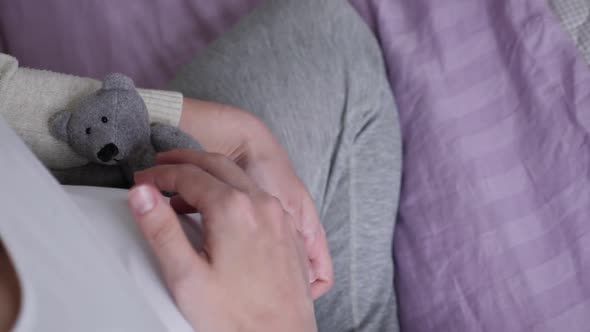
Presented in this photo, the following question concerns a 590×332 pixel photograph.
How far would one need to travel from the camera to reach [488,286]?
2.54 feet

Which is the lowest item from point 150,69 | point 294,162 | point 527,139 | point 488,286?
point 488,286

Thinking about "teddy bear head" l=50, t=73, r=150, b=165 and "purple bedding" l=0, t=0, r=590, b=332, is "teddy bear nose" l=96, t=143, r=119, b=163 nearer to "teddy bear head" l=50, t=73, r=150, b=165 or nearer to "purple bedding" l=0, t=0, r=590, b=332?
"teddy bear head" l=50, t=73, r=150, b=165

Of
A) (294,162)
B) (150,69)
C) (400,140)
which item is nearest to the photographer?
(294,162)

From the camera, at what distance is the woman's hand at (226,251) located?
1.39 ft

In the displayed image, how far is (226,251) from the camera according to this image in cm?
44

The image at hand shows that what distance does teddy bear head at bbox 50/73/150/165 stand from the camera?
1.91 feet

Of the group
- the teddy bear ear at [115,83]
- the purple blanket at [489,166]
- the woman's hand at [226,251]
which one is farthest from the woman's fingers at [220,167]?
the purple blanket at [489,166]

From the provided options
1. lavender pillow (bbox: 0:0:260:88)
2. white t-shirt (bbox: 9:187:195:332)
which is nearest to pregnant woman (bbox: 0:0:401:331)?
white t-shirt (bbox: 9:187:195:332)

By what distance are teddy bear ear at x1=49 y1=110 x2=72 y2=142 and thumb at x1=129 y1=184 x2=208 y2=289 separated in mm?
217

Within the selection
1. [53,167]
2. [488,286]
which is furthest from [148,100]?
[488,286]

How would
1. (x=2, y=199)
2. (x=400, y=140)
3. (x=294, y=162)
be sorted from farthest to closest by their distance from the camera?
(x=400, y=140) → (x=294, y=162) → (x=2, y=199)

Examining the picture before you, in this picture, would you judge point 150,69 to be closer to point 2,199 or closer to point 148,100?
point 148,100

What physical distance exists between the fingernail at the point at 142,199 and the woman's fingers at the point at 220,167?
0.09 m

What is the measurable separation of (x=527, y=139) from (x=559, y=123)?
49 mm
